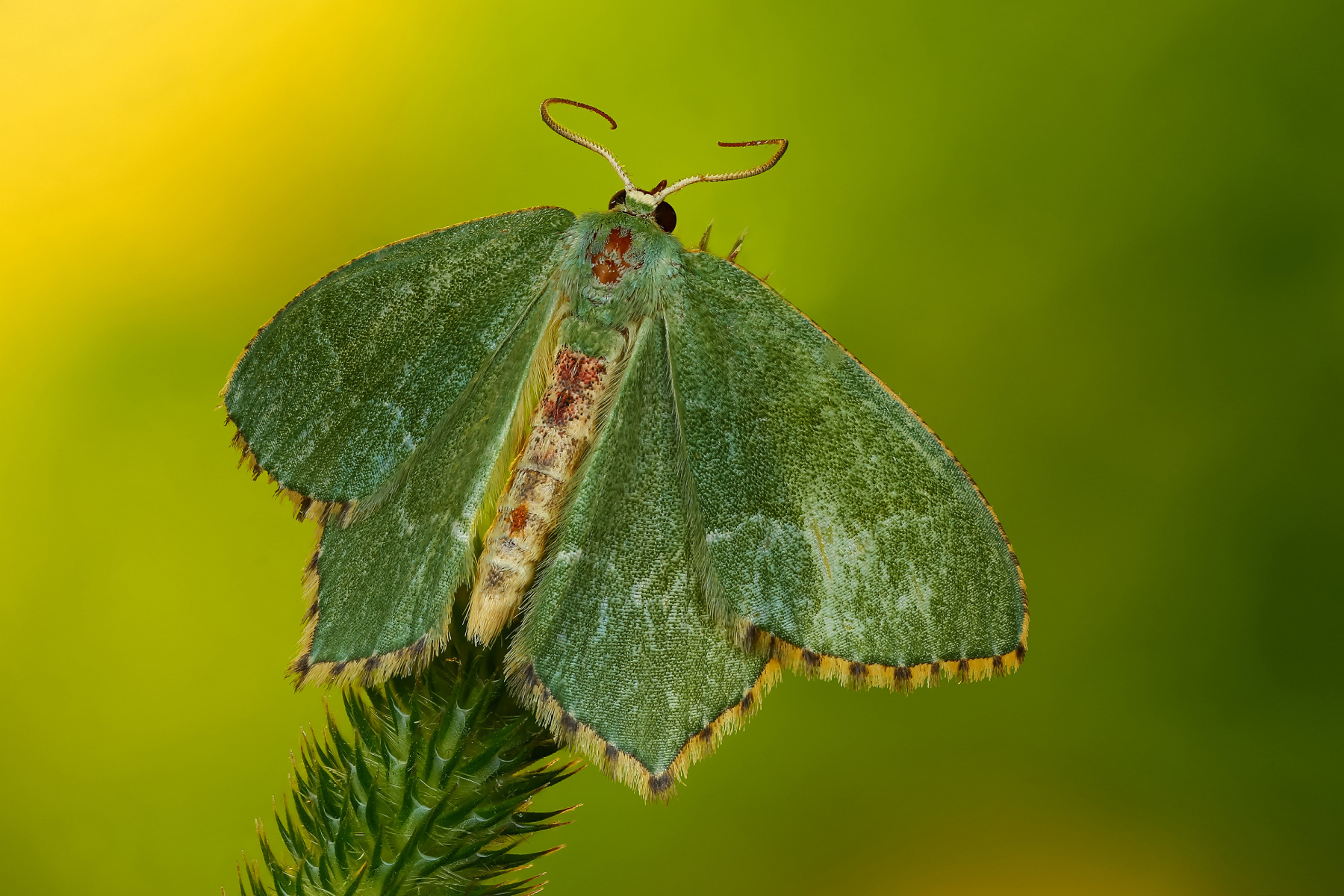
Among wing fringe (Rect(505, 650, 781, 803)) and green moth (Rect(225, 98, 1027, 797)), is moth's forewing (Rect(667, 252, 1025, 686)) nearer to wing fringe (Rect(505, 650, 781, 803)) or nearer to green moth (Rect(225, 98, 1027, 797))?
green moth (Rect(225, 98, 1027, 797))

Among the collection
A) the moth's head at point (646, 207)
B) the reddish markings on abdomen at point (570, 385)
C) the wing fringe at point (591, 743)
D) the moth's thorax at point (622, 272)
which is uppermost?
the moth's head at point (646, 207)

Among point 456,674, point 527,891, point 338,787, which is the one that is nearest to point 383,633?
point 456,674

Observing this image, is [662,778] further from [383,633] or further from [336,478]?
[336,478]

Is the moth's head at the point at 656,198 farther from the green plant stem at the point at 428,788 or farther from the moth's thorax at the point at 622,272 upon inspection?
the green plant stem at the point at 428,788

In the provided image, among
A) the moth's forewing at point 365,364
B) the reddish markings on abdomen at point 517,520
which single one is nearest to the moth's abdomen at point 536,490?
the reddish markings on abdomen at point 517,520

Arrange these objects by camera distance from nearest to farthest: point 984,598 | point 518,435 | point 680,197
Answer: point 984,598 → point 518,435 → point 680,197

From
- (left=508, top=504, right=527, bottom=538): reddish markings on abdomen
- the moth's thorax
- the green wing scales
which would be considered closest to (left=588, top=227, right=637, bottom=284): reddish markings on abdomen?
the moth's thorax

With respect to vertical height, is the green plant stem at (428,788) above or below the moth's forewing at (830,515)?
below
